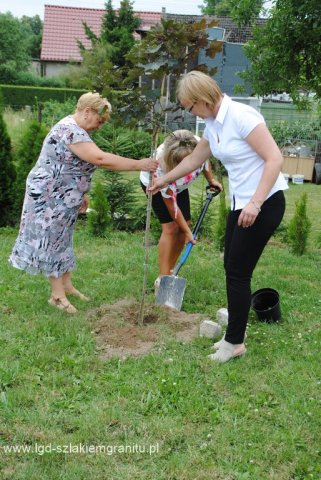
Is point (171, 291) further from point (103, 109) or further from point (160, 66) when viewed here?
point (160, 66)

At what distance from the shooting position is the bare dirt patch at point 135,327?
3.44 m

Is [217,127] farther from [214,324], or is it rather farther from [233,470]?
[233,470]

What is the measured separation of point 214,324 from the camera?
3594 millimetres

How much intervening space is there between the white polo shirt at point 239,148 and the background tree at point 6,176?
4214mm

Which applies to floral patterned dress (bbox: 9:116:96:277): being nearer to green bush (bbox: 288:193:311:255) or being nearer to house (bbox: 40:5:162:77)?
green bush (bbox: 288:193:311:255)

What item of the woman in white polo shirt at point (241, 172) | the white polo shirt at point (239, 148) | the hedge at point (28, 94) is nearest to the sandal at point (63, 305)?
the woman in white polo shirt at point (241, 172)

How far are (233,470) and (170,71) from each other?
228 cm

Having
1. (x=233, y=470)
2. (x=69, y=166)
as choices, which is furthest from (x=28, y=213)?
(x=233, y=470)

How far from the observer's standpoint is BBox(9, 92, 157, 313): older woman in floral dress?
11.5 ft

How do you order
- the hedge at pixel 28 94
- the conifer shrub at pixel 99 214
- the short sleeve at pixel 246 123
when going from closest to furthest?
the short sleeve at pixel 246 123 → the conifer shrub at pixel 99 214 → the hedge at pixel 28 94

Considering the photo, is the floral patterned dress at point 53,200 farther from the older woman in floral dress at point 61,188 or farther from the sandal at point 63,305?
the sandal at point 63,305

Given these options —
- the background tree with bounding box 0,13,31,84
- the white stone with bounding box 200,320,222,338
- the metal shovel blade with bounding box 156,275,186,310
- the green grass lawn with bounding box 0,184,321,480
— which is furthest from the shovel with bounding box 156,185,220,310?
the background tree with bounding box 0,13,31,84

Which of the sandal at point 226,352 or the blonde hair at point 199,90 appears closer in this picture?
the blonde hair at point 199,90

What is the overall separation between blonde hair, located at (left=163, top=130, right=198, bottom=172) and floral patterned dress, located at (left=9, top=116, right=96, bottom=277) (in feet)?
1.93
